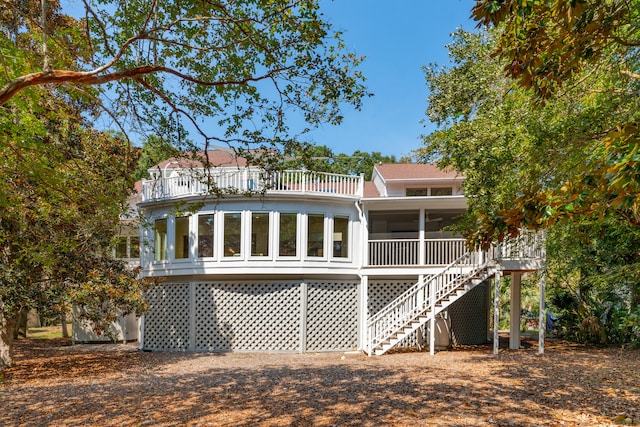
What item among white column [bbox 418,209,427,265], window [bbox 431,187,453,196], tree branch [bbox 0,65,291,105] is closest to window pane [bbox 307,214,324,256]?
white column [bbox 418,209,427,265]

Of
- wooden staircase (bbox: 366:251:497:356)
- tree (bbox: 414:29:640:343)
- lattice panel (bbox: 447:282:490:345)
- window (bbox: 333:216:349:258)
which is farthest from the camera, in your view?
lattice panel (bbox: 447:282:490:345)

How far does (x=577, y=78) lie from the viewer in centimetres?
959

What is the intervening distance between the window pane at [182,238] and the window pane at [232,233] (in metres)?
1.42

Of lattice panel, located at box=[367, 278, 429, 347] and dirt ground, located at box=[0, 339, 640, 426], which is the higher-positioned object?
lattice panel, located at box=[367, 278, 429, 347]

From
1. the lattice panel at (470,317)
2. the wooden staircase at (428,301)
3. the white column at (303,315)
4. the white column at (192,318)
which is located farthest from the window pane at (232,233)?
the lattice panel at (470,317)

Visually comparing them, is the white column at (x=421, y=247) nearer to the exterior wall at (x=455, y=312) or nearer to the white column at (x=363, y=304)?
the exterior wall at (x=455, y=312)

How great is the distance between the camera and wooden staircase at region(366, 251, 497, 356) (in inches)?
554

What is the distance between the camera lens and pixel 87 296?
38.1ft

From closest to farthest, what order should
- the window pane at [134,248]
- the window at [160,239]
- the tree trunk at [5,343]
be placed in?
the tree trunk at [5,343] → the window at [160,239] → the window pane at [134,248]

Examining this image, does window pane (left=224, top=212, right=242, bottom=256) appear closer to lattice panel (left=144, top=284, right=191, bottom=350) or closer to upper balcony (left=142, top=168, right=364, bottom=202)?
upper balcony (left=142, top=168, right=364, bottom=202)

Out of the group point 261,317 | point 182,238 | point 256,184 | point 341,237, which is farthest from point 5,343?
point 341,237

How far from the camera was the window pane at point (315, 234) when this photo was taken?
15.9m

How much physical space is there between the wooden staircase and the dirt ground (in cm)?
69

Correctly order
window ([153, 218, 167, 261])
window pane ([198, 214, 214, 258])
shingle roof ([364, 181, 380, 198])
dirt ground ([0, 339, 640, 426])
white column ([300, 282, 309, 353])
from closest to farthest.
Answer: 1. dirt ground ([0, 339, 640, 426])
2. white column ([300, 282, 309, 353])
3. window pane ([198, 214, 214, 258])
4. window ([153, 218, 167, 261])
5. shingle roof ([364, 181, 380, 198])
